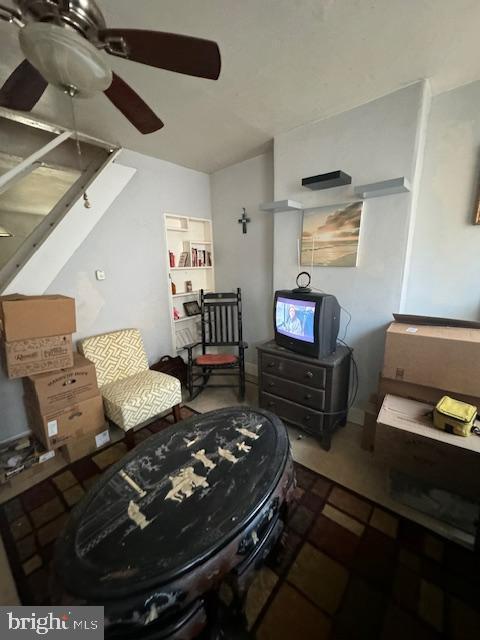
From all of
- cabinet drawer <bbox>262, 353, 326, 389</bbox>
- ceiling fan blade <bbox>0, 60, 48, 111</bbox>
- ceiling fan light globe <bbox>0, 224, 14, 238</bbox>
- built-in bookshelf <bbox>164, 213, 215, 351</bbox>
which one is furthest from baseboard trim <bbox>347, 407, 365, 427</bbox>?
ceiling fan light globe <bbox>0, 224, 14, 238</bbox>

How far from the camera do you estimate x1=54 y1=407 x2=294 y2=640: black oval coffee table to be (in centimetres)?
76

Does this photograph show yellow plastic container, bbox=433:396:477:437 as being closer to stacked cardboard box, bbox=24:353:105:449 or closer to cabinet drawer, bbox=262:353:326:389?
cabinet drawer, bbox=262:353:326:389

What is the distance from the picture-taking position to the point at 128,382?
7.23 ft

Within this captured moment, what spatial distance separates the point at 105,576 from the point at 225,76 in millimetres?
2368

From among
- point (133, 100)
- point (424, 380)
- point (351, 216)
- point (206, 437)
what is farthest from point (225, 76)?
point (424, 380)

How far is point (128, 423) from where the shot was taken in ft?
6.18

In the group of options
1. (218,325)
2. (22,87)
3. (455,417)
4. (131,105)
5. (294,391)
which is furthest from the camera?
(218,325)

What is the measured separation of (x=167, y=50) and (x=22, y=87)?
691 mm

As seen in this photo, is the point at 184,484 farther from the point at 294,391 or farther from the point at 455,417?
the point at 455,417

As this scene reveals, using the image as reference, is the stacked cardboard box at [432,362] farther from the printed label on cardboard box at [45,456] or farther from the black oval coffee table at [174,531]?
the printed label on cardboard box at [45,456]

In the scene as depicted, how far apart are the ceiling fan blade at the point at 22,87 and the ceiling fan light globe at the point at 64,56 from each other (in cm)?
24

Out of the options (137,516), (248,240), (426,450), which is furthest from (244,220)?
(137,516)

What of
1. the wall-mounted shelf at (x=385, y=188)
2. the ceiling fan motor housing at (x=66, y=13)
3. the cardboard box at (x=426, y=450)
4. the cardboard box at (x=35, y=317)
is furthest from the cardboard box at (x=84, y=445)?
the wall-mounted shelf at (x=385, y=188)

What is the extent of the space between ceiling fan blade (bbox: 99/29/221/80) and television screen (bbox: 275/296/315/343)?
4.58ft
